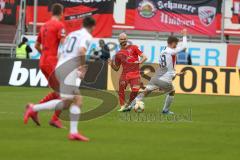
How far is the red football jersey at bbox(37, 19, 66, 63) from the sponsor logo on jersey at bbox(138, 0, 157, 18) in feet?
64.6

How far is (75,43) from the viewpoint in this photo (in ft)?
43.7

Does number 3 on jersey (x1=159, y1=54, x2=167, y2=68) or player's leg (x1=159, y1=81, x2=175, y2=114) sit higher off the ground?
number 3 on jersey (x1=159, y1=54, x2=167, y2=68)

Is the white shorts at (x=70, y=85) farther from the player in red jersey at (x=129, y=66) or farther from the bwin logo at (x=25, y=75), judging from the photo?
the bwin logo at (x=25, y=75)

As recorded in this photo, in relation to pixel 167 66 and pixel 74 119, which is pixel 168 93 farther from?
pixel 74 119

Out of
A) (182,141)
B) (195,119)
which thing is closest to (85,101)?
(195,119)

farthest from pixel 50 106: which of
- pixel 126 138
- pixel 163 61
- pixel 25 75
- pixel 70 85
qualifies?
pixel 25 75

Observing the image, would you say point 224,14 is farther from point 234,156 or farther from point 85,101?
point 234,156

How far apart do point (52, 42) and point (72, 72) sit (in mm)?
1390

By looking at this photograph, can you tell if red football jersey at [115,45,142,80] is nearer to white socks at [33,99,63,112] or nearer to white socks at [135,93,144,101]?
white socks at [135,93,144,101]

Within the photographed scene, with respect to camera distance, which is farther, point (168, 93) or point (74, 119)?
point (168, 93)

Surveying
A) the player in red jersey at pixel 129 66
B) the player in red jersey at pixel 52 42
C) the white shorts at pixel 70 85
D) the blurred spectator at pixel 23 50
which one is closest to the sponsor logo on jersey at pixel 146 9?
the blurred spectator at pixel 23 50

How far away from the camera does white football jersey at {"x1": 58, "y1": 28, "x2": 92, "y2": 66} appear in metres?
13.2

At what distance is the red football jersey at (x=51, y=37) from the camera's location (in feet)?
48.3

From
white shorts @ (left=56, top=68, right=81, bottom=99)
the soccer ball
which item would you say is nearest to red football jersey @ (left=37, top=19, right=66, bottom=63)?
white shorts @ (left=56, top=68, right=81, bottom=99)
